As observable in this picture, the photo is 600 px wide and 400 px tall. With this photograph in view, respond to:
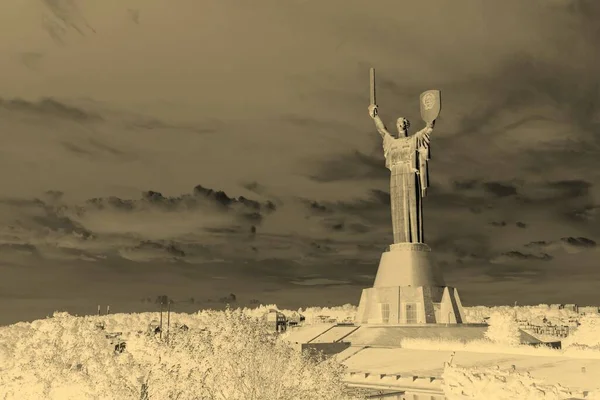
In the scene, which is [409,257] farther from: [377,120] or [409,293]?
[377,120]

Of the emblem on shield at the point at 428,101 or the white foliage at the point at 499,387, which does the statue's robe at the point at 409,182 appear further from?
the white foliage at the point at 499,387

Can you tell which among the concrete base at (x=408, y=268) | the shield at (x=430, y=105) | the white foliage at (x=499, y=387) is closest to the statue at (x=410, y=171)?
the shield at (x=430, y=105)

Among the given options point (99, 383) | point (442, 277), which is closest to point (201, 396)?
point (99, 383)

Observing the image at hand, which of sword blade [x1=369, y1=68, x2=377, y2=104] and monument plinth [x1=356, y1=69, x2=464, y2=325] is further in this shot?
sword blade [x1=369, y1=68, x2=377, y2=104]

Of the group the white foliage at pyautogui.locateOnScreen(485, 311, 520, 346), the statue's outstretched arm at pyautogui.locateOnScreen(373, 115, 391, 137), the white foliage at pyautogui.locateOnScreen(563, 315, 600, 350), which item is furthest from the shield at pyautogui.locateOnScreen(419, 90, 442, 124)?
the white foliage at pyautogui.locateOnScreen(563, 315, 600, 350)

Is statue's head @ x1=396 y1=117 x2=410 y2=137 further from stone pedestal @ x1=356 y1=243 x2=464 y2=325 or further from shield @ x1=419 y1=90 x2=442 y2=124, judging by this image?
stone pedestal @ x1=356 y1=243 x2=464 y2=325

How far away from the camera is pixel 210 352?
2536 centimetres

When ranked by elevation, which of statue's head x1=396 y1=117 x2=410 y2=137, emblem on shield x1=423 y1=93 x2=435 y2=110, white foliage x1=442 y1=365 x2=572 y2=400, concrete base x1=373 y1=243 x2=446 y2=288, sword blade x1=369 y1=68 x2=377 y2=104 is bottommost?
white foliage x1=442 y1=365 x2=572 y2=400

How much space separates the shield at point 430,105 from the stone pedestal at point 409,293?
35.6 feet

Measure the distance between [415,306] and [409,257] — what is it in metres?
4.26

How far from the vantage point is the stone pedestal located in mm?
48031

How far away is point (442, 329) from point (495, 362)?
10.9 meters

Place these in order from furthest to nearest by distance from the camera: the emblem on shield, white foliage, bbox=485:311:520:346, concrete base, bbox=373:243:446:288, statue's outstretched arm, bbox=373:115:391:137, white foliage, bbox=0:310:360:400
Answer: statue's outstretched arm, bbox=373:115:391:137
the emblem on shield
concrete base, bbox=373:243:446:288
white foliage, bbox=485:311:520:346
white foliage, bbox=0:310:360:400

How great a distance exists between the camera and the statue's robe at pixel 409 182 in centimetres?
5228
